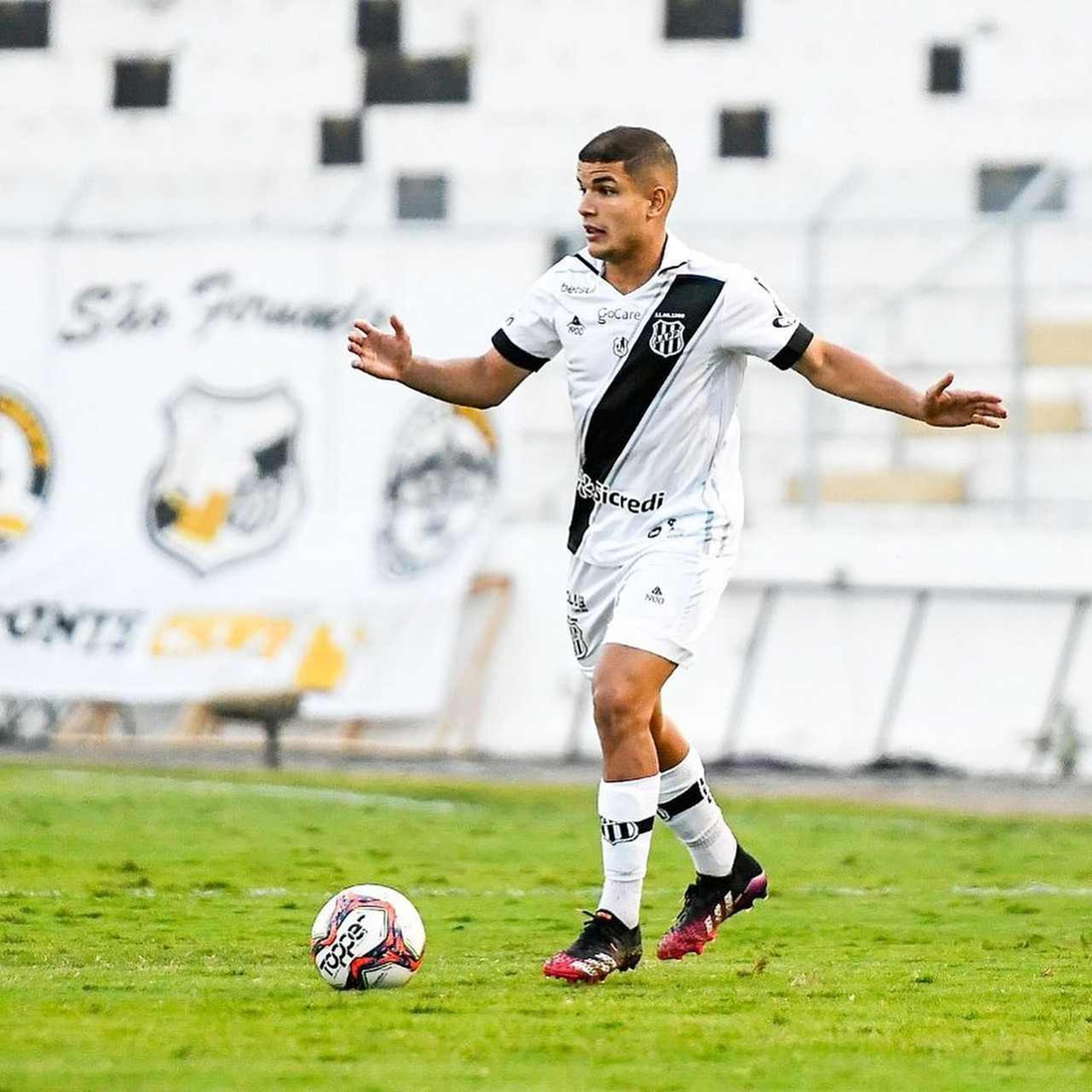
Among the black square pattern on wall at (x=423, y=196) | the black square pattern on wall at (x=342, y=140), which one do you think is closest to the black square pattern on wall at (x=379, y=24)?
the black square pattern on wall at (x=342, y=140)

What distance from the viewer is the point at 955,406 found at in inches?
291

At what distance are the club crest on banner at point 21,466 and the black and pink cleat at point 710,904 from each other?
47.8 feet

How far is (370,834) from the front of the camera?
13.0 m

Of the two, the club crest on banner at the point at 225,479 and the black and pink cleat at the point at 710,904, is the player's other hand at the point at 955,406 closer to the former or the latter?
the black and pink cleat at the point at 710,904

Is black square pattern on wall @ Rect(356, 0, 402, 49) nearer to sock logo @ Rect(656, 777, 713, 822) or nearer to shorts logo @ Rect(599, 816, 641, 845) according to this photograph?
sock logo @ Rect(656, 777, 713, 822)

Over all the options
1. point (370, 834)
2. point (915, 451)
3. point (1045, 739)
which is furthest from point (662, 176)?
point (915, 451)

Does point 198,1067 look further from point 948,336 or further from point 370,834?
point 948,336

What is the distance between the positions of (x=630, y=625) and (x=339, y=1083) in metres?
2.32

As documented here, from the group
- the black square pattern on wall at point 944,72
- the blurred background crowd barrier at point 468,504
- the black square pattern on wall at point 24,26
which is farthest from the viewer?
the black square pattern on wall at point 24,26

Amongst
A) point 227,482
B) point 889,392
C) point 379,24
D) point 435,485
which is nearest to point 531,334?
point 889,392

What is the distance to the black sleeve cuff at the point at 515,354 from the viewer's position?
25.3 feet

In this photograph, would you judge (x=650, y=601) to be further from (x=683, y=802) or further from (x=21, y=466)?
(x=21, y=466)

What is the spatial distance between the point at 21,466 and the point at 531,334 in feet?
48.8

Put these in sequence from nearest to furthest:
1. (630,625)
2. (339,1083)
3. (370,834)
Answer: (339,1083) < (630,625) < (370,834)
